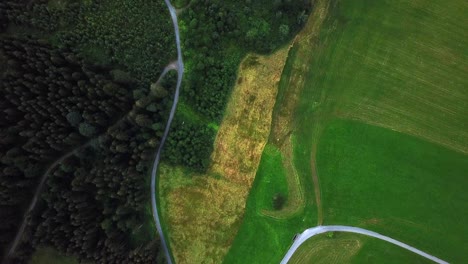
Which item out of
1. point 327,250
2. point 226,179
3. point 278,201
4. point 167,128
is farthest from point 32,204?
point 327,250

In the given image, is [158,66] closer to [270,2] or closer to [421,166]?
[270,2]

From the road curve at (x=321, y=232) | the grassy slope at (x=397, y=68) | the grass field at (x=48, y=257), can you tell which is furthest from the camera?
the grassy slope at (x=397, y=68)

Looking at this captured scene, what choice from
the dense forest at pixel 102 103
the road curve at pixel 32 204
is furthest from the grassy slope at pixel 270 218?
the road curve at pixel 32 204

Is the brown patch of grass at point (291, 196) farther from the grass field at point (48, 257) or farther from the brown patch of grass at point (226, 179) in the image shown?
the grass field at point (48, 257)

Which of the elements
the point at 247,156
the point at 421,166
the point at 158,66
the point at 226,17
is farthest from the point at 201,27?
the point at 421,166

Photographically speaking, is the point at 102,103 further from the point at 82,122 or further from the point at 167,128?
the point at 167,128

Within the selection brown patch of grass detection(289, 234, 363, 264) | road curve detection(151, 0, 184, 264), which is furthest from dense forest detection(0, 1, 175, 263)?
brown patch of grass detection(289, 234, 363, 264)
